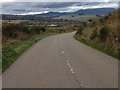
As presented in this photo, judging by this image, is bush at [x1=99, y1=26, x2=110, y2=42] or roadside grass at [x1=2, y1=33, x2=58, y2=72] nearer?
roadside grass at [x1=2, y1=33, x2=58, y2=72]

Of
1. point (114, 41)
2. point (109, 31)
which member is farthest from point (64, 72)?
point (109, 31)

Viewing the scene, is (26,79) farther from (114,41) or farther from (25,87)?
(114,41)

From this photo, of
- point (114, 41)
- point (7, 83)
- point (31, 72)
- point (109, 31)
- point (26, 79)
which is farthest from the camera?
point (109, 31)

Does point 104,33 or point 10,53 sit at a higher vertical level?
point 104,33

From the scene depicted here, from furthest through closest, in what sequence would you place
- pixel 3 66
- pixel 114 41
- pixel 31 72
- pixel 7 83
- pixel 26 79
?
pixel 114 41 → pixel 3 66 → pixel 31 72 → pixel 26 79 → pixel 7 83

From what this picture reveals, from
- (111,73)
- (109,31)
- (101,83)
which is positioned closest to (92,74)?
(111,73)

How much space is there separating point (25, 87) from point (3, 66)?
652cm

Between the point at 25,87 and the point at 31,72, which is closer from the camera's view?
the point at 25,87

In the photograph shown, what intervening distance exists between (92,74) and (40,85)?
10.4ft

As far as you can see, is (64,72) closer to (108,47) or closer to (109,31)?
(108,47)

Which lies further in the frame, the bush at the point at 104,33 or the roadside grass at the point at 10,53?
the bush at the point at 104,33

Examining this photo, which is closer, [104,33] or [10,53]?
[10,53]

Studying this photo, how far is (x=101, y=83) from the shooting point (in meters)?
11.9

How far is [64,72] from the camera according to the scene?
49.4 feet
